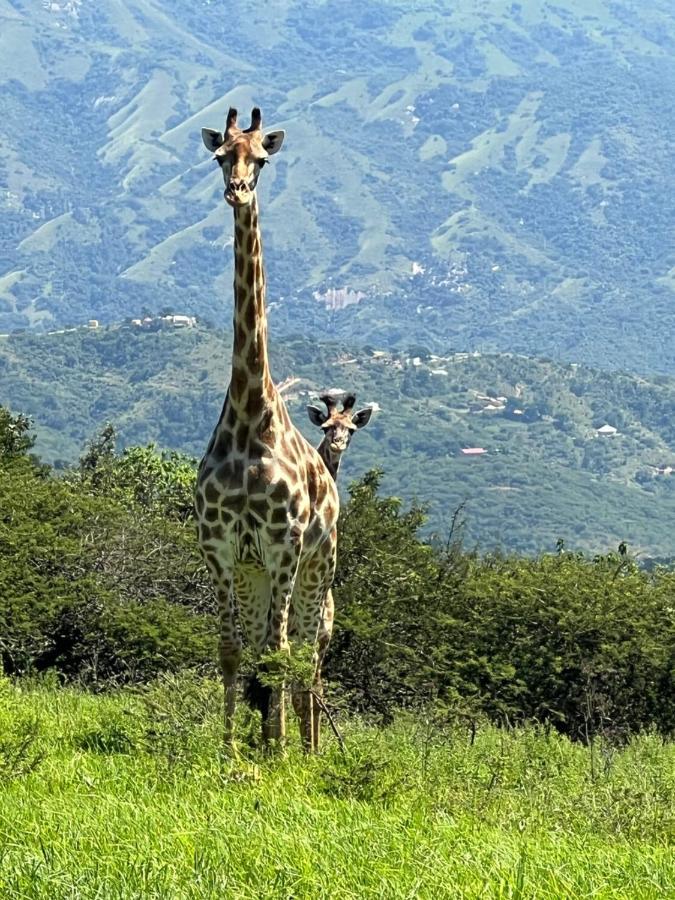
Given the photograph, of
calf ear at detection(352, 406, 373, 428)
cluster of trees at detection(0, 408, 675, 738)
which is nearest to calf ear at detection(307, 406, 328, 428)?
calf ear at detection(352, 406, 373, 428)

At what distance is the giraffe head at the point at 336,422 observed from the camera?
1409cm

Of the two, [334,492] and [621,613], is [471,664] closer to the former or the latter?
[621,613]

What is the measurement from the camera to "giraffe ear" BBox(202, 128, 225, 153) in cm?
1055

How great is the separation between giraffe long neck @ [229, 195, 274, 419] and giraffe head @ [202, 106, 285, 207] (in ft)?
1.02

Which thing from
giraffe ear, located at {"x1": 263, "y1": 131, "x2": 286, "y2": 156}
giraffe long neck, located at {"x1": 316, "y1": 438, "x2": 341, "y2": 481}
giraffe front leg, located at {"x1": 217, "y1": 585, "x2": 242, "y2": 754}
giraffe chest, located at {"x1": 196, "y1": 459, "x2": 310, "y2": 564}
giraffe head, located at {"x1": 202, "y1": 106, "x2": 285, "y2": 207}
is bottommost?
giraffe front leg, located at {"x1": 217, "y1": 585, "x2": 242, "y2": 754}

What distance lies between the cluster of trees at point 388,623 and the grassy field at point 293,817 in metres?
7.44

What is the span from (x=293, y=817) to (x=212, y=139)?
5.14 m

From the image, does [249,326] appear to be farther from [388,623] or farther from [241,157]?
[388,623]

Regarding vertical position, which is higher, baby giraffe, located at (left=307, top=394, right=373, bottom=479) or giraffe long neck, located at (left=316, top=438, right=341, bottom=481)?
baby giraffe, located at (left=307, top=394, right=373, bottom=479)

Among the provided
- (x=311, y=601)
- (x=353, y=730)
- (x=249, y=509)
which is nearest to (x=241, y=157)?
(x=249, y=509)

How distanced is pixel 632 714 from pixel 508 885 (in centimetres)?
1379

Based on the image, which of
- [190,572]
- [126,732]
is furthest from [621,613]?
[126,732]

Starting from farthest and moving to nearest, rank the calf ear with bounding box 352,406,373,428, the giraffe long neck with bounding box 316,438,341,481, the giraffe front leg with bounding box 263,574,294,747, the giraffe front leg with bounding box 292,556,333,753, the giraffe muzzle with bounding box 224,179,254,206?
the calf ear with bounding box 352,406,373,428
the giraffe long neck with bounding box 316,438,341,481
the giraffe front leg with bounding box 292,556,333,753
the giraffe muzzle with bounding box 224,179,254,206
the giraffe front leg with bounding box 263,574,294,747

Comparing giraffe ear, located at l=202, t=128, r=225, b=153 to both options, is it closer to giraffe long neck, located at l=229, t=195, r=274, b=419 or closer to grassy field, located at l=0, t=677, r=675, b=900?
giraffe long neck, located at l=229, t=195, r=274, b=419
